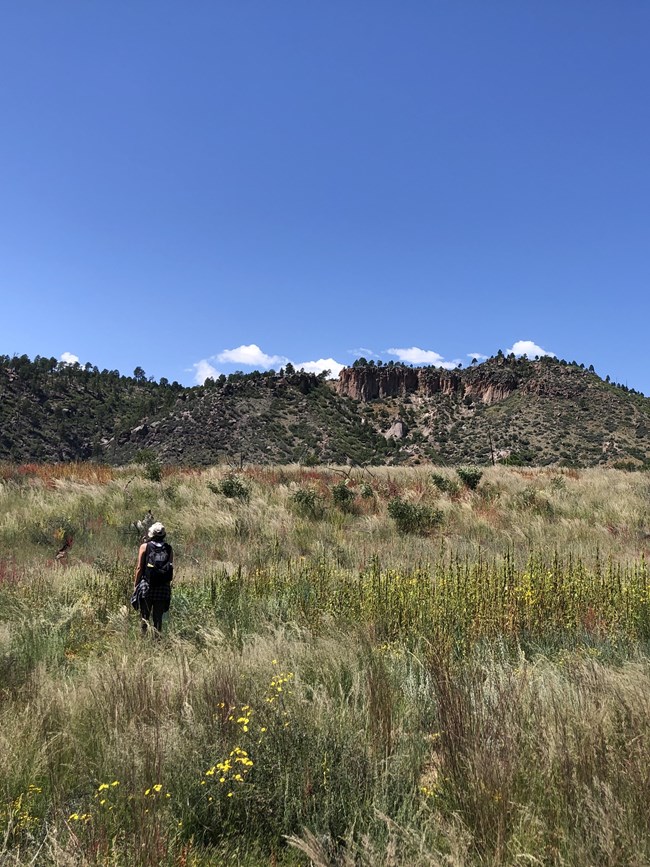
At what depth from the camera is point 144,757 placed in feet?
7.98

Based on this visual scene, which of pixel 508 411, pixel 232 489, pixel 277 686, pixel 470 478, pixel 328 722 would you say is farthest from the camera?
pixel 508 411

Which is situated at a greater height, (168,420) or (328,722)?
(168,420)

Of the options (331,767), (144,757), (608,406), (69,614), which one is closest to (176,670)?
(144,757)

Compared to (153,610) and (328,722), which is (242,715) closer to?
(328,722)

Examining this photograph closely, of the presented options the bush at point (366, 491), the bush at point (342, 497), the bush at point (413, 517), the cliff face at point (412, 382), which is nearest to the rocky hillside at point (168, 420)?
the cliff face at point (412, 382)

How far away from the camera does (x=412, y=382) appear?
11156 centimetres

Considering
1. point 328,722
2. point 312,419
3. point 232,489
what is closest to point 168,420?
point 312,419

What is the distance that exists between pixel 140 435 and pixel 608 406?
67107 mm

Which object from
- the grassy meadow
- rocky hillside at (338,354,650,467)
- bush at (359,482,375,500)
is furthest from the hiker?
rocky hillside at (338,354,650,467)

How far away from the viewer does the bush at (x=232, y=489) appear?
14445mm

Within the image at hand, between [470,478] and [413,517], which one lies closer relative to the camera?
[413,517]

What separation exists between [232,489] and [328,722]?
39.8 feet

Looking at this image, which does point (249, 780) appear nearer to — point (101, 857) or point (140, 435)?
point (101, 857)

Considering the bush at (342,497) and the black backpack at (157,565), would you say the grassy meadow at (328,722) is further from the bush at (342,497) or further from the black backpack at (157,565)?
the bush at (342,497)
